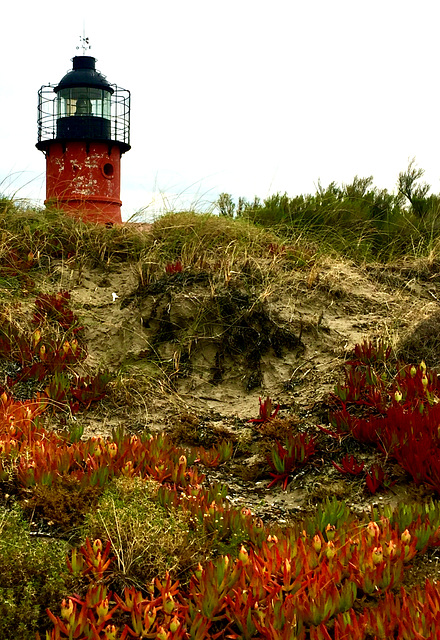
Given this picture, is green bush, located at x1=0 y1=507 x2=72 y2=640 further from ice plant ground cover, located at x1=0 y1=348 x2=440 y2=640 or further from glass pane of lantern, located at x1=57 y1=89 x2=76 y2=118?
glass pane of lantern, located at x1=57 y1=89 x2=76 y2=118

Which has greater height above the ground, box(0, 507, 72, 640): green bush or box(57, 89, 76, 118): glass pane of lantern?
box(57, 89, 76, 118): glass pane of lantern

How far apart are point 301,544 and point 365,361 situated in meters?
3.85

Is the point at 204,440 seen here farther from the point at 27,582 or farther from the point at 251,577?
the point at 27,582

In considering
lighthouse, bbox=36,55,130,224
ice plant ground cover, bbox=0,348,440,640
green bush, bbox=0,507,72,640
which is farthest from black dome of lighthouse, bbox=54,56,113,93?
green bush, bbox=0,507,72,640

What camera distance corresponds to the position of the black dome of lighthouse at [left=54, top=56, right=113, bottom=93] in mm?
19984

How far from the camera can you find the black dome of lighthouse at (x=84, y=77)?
65.6 ft

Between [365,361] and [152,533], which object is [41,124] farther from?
[152,533]

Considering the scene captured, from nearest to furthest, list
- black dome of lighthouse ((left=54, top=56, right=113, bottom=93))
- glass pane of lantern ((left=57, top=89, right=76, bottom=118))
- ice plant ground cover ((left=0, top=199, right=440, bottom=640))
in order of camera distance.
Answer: ice plant ground cover ((left=0, top=199, right=440, bottom=640))
black dome of lighthouse ((left=54, top=56, right=113, bottom=93))
glass pane of lantern ((left=57, top=89, right=76, bottom=118))

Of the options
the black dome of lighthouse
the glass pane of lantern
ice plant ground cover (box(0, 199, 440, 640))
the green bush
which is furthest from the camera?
the glass pane of lantern

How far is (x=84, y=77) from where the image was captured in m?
20.0

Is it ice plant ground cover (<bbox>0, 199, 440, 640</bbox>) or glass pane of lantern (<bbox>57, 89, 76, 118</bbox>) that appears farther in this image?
glass pane of lantern (<bbox>57, 89, 76, 118</bbox>)

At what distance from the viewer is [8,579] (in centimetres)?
378

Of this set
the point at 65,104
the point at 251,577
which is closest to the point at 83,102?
the point at 65,104

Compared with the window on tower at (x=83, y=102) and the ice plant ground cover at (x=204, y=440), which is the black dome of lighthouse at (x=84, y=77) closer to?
the window on tower at (x=83, y=102)
